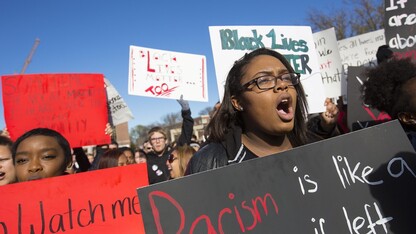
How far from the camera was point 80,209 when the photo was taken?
1.57 m

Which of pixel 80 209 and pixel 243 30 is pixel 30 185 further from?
pixel 243 30

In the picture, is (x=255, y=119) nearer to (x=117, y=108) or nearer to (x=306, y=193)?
(x=306, y=193)

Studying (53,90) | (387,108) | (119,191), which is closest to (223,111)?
(119,191)

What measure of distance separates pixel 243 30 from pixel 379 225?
8.40ft

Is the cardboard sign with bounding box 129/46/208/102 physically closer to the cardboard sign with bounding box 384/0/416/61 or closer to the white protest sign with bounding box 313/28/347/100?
the white protest sign with bounding box 313/28/347/100

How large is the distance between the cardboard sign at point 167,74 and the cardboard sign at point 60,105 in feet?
3.58

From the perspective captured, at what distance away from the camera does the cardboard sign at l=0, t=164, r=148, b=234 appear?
1459mm

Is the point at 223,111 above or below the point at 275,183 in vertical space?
above

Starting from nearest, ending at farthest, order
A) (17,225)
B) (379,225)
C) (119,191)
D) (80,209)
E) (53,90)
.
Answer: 1. (379,225)
2. (17,225)
3. (80,209)
4. (119,191)
5. (53,90)

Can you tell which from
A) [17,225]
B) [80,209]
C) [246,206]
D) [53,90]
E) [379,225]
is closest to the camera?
[246,206]

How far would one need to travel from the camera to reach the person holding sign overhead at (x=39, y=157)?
1.93 meters

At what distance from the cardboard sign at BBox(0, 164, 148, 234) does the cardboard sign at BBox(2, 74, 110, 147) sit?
1.66 m

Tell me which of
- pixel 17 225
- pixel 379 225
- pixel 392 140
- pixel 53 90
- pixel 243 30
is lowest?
pixel 379 225

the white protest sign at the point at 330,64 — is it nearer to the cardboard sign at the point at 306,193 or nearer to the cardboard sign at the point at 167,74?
the cardboard sign at the point at 167,74
